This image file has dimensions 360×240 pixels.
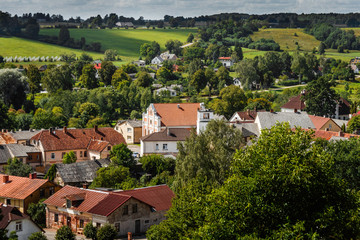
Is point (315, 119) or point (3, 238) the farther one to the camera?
point (315, 119)

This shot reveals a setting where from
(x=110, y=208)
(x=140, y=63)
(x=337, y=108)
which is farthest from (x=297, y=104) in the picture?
(x=140, y=63)

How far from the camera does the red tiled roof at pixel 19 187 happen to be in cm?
5066

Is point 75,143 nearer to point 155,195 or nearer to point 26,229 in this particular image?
point 155,195

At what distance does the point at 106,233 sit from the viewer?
42.2 meters

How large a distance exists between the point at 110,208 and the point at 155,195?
16.3ft

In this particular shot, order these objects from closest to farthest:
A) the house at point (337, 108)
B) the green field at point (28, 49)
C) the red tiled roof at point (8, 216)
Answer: the red tiled roof at point (8, 216) < the house at point (337, 108) < the green field at point (28, 49)

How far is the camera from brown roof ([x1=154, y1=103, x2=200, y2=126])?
83.1 m

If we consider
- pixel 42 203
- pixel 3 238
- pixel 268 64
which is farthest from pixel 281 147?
pixel 268 64

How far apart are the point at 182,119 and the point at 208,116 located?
7702mm

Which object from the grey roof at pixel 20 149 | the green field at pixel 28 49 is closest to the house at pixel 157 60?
the green field at pixel 28 49

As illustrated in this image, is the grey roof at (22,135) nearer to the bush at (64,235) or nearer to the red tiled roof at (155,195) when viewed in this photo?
the red tiled roof at (155,195)

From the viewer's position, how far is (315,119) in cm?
7800

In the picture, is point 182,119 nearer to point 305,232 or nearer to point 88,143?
point 88,143

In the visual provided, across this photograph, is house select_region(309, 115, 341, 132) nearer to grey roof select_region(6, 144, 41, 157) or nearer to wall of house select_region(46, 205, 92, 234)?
grey roof select_region(6, 144, 41, 157)
